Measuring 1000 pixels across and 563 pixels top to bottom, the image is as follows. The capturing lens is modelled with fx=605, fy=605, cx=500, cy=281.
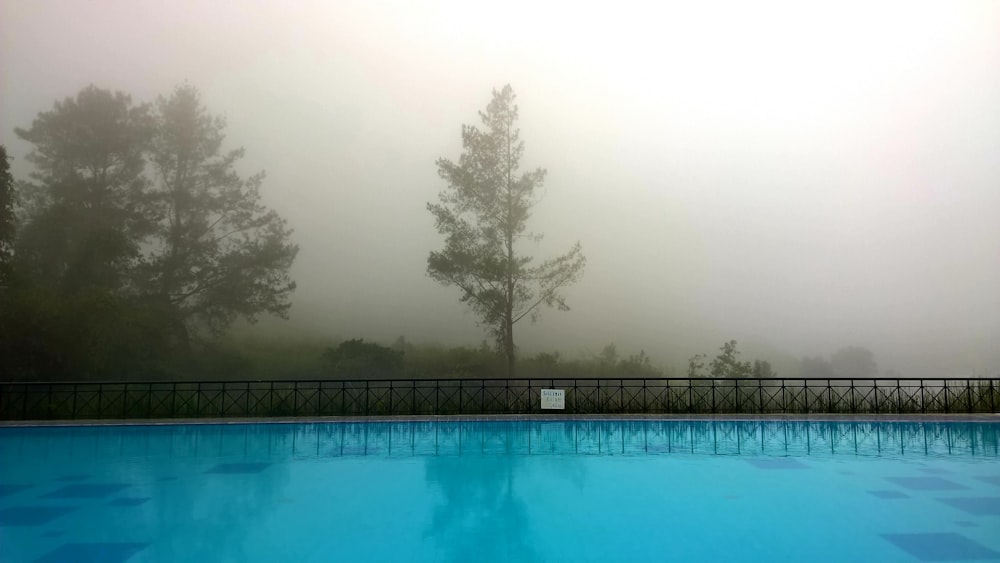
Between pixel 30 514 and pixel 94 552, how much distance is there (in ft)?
6.99

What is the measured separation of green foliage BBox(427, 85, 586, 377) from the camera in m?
23.3

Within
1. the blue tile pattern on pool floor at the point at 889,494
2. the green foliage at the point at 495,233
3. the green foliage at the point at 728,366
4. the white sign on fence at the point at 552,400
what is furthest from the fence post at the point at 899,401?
the green foliage at the point at 495,233

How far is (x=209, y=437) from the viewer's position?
42.7ft

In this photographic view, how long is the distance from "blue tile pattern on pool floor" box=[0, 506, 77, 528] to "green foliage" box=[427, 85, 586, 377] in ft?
54.4

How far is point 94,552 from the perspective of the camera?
5.51m

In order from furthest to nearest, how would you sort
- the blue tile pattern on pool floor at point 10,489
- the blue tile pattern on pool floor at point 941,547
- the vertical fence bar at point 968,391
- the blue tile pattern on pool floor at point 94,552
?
the vertical fence bar at point 968,391 → the blue tile pattern on pool floor at point 10,489 → the blue tile pattern on pool floor at point 941,547 → the blue tile pattern on pool floor at point 94,552

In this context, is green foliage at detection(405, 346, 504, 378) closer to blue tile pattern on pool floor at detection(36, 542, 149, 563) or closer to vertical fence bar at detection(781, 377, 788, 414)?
vertical fence bar at detection(781, 377, 788, 414)

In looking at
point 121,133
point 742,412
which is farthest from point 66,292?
point 742,412

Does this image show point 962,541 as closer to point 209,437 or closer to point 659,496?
point 659,496

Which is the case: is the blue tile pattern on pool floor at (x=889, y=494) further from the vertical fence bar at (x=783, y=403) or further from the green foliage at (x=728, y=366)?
the green foliage at (x=728, y=366)

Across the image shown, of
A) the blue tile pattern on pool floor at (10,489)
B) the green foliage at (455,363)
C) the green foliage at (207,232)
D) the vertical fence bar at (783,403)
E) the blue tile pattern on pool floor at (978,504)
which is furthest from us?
the green foliage at (207,232)

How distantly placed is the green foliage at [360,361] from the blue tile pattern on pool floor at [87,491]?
13.5 m

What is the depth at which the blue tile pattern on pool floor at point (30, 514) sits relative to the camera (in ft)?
21.4

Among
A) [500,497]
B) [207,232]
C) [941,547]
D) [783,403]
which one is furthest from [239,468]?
[207,232]
